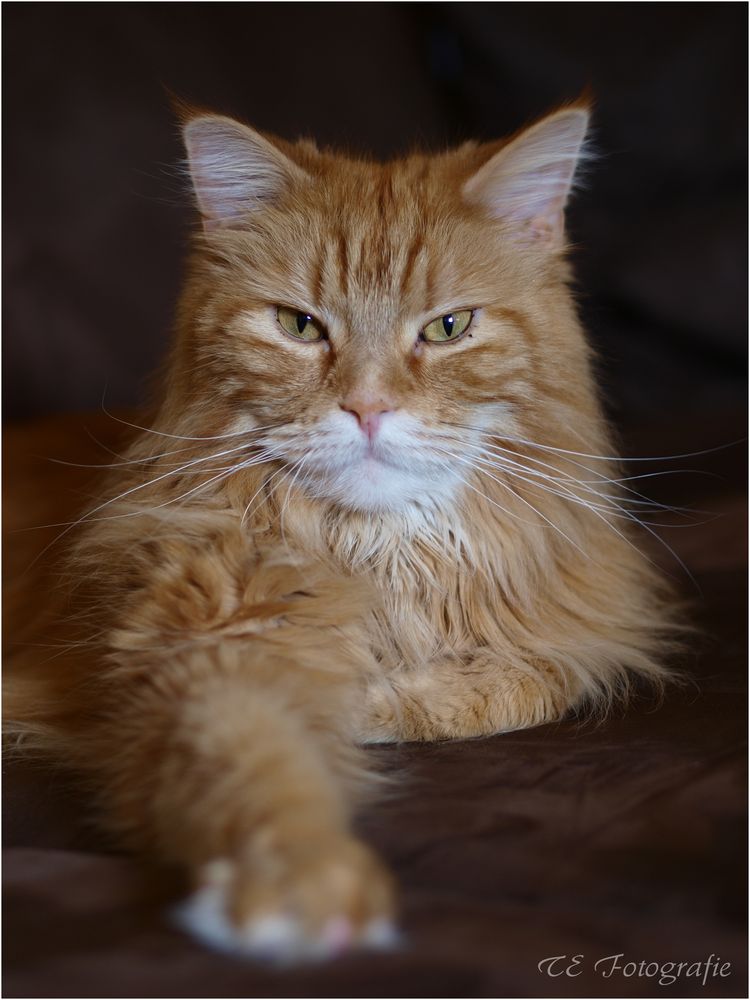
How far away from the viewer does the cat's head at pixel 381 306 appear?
4.41 feet

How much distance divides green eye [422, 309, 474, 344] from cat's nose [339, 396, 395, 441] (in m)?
0.16

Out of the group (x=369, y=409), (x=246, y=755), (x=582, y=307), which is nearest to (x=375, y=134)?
(x=582, y=307)

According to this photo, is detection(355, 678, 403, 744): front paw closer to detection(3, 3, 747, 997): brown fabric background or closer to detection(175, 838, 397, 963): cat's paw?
detection(3, 3, 747, 997): brown fabric background

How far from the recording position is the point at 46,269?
2225mm

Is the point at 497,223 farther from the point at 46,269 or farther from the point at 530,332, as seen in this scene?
the point at 46,269

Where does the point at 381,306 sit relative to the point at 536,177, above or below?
below

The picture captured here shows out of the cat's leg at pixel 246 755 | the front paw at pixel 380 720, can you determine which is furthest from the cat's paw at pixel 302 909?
the front paw at pixel 380 720

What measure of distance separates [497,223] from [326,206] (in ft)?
0.83

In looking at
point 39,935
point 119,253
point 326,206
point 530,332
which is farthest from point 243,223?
point 39,935

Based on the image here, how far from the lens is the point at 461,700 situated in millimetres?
1355

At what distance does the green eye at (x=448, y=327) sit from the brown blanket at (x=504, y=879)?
0.55 metres

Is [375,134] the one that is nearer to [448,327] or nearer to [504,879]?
[448,327]

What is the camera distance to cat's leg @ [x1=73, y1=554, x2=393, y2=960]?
873 mm

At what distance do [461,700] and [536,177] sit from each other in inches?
30.2
